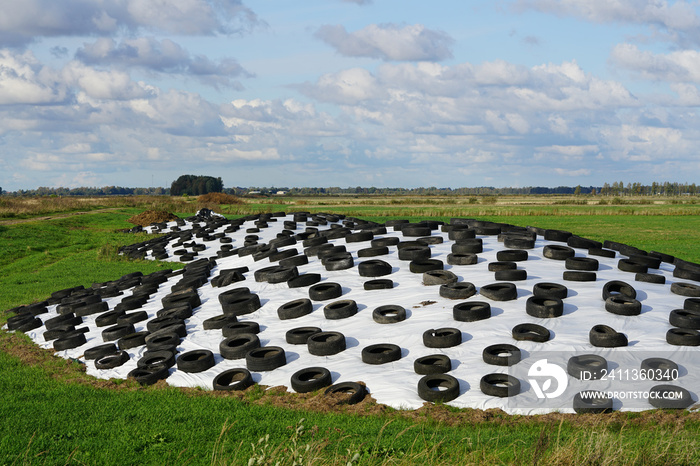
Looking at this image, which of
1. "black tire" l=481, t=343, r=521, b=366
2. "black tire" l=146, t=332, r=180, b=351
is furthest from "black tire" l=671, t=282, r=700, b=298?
"black tire" l=146, t=332, r=180, b=351

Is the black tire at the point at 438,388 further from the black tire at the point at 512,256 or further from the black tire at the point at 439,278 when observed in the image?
the black tire at the point at 512,256

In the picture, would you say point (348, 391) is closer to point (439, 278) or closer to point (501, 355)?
point (501, 355)

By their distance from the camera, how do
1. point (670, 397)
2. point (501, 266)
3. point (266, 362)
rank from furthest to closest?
point (501, 266) → point (266, 362) → point (670, 397)

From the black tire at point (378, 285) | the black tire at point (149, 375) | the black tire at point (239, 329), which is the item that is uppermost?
the black tire at point (378, 285)

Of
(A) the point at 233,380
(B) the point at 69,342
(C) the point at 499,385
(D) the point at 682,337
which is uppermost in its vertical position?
(D) the point at 682,337

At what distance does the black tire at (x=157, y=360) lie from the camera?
11.1m

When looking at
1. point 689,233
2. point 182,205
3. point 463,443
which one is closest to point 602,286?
point 463,443

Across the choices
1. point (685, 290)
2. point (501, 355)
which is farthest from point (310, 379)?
point (685, 290)

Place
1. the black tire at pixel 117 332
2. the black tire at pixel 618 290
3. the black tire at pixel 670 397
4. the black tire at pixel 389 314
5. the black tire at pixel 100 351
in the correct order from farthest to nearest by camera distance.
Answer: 1. the black tire at pixel 117 332
2. the black tire at pixel 100 351
3. the black tire at pixel 618 290
4. the black tire at pixel 389 314
5. the black tire at pixel 670 397

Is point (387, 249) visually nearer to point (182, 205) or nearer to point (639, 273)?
point (639, 273)

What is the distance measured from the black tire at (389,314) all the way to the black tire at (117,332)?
7015mm

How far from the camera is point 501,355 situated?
10008 millimetres

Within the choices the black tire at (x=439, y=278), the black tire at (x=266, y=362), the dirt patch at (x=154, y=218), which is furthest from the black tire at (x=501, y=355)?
the dirt patch at (x=154, y=218)

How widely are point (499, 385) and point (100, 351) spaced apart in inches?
383
